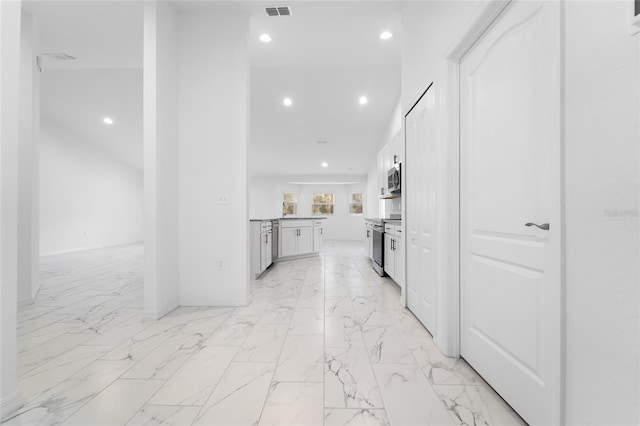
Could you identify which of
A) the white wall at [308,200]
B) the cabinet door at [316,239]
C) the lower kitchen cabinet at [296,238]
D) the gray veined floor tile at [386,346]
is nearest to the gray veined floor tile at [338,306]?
the gray veined floor tile at [386,346]

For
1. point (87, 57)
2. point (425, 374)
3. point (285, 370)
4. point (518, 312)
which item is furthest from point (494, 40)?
point (87, 57)

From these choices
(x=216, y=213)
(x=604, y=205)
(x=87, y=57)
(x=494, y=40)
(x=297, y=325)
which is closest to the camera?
(x=604, y=205)

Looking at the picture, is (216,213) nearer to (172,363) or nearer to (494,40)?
(172,363)

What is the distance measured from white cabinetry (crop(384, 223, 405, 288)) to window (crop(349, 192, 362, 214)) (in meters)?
6.49

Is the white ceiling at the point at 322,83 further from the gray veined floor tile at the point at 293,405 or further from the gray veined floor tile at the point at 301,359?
the gray veined floor tile at the point at 293,405

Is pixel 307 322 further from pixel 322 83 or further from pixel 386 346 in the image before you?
pixel 322 83

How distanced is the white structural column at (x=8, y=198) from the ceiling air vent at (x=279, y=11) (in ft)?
6.74

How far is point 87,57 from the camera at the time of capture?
150 inches

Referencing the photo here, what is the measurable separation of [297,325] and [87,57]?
15.3 ft

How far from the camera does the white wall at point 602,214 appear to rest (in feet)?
2.56

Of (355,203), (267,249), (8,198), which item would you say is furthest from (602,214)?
(355,203)

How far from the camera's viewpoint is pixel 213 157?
2.81m

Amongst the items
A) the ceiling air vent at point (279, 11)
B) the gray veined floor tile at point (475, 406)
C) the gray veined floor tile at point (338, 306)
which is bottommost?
the gray veined floor tile at point (338, 306)

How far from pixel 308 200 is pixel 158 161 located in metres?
8.39
